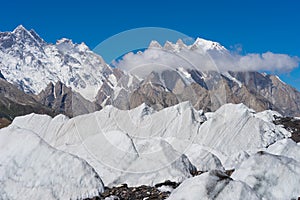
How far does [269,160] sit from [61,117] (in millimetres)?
79587

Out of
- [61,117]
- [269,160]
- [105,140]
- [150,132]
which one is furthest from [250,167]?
[61,117]

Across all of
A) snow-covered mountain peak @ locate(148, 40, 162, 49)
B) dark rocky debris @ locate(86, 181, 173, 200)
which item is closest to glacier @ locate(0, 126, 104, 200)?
dark rocky debris @ locate(86, 181, 173, 200)

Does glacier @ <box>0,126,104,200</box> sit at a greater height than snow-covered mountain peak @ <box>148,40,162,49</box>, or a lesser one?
lesser

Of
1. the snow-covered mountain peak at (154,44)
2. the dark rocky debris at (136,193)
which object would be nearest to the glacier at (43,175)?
the dark rocky debris at (136,193)

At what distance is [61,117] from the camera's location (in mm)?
96625

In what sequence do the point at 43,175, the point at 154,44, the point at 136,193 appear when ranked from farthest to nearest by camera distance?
the point at 136,193 → the point at 43,175 → the point at 154,44

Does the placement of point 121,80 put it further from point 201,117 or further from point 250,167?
point 201,117

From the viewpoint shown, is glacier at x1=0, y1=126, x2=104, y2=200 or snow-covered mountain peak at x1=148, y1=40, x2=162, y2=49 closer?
snow-covered mountain peak at x1=148, y1=40, x2=162, y2=49

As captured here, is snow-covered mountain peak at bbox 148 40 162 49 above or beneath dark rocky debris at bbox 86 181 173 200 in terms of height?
above

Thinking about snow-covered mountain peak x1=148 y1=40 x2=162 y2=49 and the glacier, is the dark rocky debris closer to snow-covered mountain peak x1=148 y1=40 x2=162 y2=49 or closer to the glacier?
the glacier

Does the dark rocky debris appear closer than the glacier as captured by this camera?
Yes

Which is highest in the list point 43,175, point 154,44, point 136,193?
point 154,44

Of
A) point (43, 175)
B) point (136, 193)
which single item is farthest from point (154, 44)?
point (43, 175)

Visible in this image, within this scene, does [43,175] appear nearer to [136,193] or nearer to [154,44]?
[136,193]
